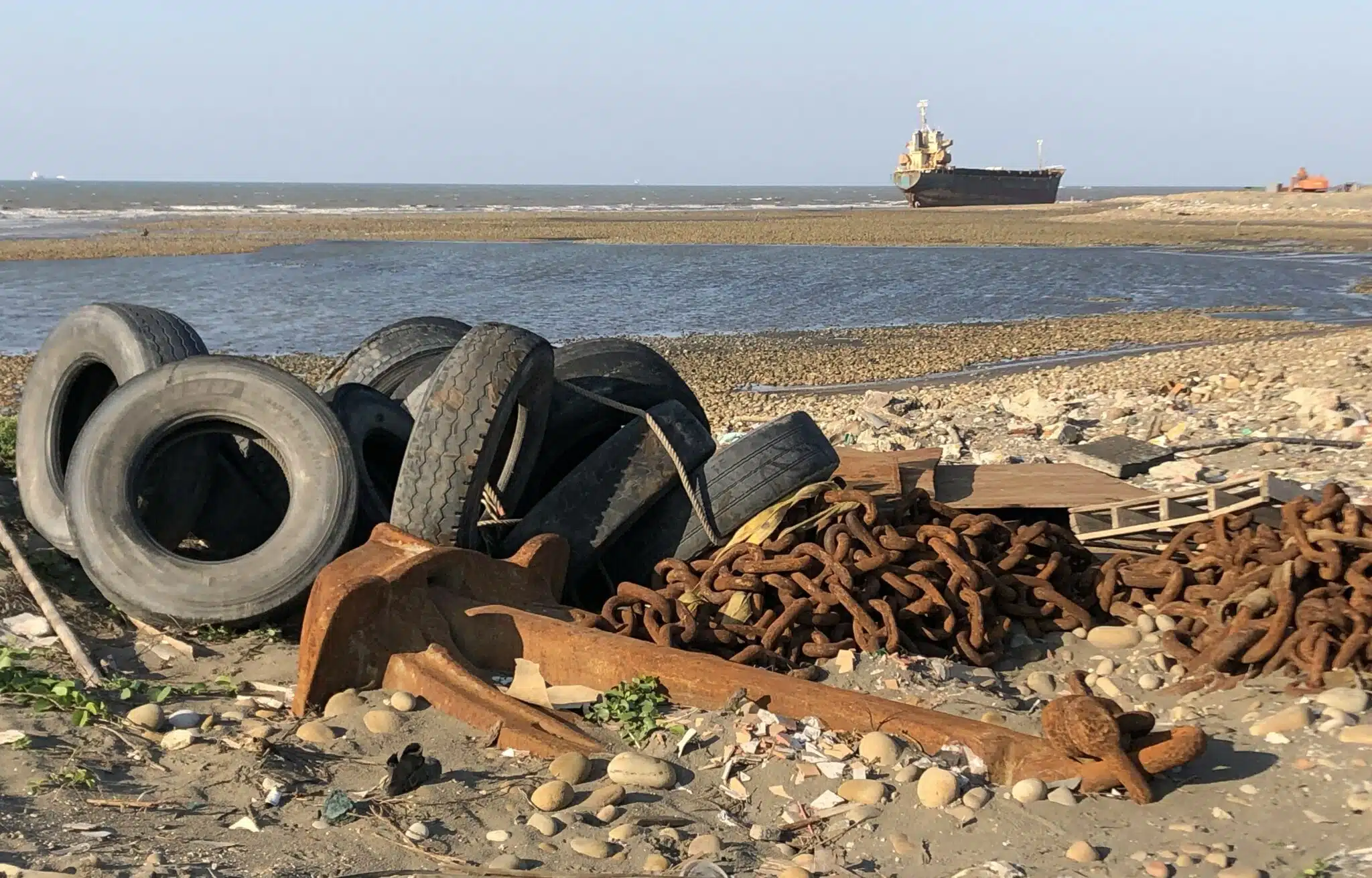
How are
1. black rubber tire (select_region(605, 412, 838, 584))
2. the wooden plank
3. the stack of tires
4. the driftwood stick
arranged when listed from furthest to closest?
the wooden plank → black rubber tire (select_region(605, 412, 838, 584)) → the stack of tires → the driftwood stick

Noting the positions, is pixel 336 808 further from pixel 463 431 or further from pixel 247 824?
pixel 463 431

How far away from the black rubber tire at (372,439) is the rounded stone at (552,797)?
1.99 meters

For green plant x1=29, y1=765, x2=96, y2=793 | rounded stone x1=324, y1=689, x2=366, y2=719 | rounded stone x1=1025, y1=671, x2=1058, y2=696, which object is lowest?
rounded stone x1=1025, y1=671, x2=1058, y2=696

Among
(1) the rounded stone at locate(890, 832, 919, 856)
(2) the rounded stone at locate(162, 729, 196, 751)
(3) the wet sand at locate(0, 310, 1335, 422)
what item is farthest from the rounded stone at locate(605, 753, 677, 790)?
(3) the wet sand at locate(0, 310, 1335, 422)

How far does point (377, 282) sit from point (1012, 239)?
75.1ft

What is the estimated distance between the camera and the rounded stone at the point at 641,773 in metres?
3.62

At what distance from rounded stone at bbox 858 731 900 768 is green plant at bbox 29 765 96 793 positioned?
228 cm

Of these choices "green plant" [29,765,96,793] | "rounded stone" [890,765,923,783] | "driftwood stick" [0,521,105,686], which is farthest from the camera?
"driftwood stick" [0,521,105,686]

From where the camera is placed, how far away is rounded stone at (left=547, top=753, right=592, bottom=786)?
141 inches

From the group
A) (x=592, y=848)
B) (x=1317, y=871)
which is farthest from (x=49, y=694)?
(x=1317, y=871)

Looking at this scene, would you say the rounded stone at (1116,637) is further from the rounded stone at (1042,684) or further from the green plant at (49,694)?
the green plant at (49,694)

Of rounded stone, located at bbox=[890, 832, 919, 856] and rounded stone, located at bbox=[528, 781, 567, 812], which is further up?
rounded stone, located at bbox=[528, 781, 567, 812]

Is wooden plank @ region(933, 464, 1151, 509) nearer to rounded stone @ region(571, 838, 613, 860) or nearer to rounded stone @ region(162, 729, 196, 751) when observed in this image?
rounded stone @ region(571, 838, 613, 860)

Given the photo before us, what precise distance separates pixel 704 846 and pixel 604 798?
0.38m
